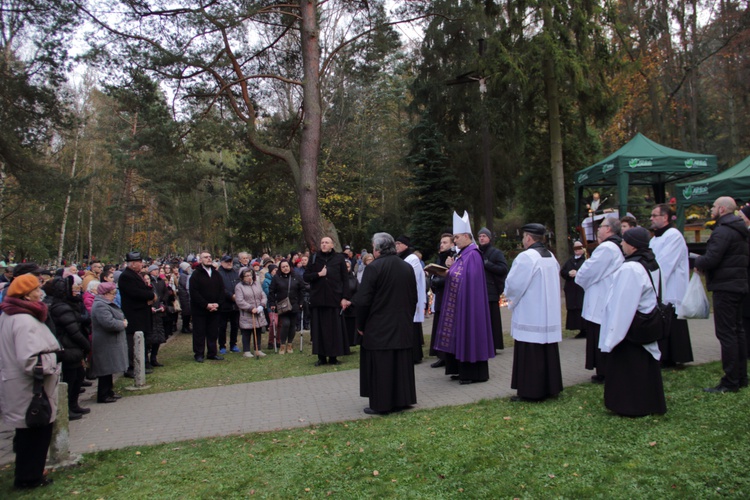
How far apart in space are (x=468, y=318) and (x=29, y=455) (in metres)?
4.92

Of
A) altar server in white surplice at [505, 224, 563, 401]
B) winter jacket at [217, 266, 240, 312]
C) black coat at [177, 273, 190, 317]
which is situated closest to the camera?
altar server in white surplice at [505, 224, 563, 401]

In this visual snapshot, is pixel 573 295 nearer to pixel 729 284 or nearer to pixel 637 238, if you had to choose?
pixel 729 284

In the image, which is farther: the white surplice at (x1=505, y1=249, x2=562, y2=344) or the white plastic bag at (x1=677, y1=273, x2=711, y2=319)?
the white plastic bag at (x1=677, y1=273, x2=711, y2=319)

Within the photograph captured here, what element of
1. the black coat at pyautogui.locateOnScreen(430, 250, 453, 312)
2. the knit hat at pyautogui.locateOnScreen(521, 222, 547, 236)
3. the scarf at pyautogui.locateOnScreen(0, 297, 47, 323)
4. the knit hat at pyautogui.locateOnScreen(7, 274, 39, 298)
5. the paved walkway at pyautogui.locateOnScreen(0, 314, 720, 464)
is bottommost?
the paved walkway at pyautogui.locateOnScreen(0, 314, 720, 464)

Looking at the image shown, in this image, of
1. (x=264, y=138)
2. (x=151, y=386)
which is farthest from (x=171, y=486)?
(x=264, y=138)

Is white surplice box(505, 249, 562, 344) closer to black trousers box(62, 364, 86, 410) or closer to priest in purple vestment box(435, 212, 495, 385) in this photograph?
priest in purple vestment box(435, 212, 495, 385)

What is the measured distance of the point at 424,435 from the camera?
5.41m

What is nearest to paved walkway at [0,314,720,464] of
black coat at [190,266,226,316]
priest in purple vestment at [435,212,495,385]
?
priest in purple vestment at [435,212,495,385]

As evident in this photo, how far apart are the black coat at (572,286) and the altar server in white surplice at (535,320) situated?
4.06 m

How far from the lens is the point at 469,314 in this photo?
24.4 feet

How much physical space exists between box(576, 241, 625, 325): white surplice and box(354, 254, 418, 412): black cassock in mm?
2065

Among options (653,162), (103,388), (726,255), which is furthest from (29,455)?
(653,162)

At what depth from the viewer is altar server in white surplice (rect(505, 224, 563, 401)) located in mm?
6266

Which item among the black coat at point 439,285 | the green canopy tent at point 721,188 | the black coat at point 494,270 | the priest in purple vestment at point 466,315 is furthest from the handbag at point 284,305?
the green canopy tent at point 721,188
